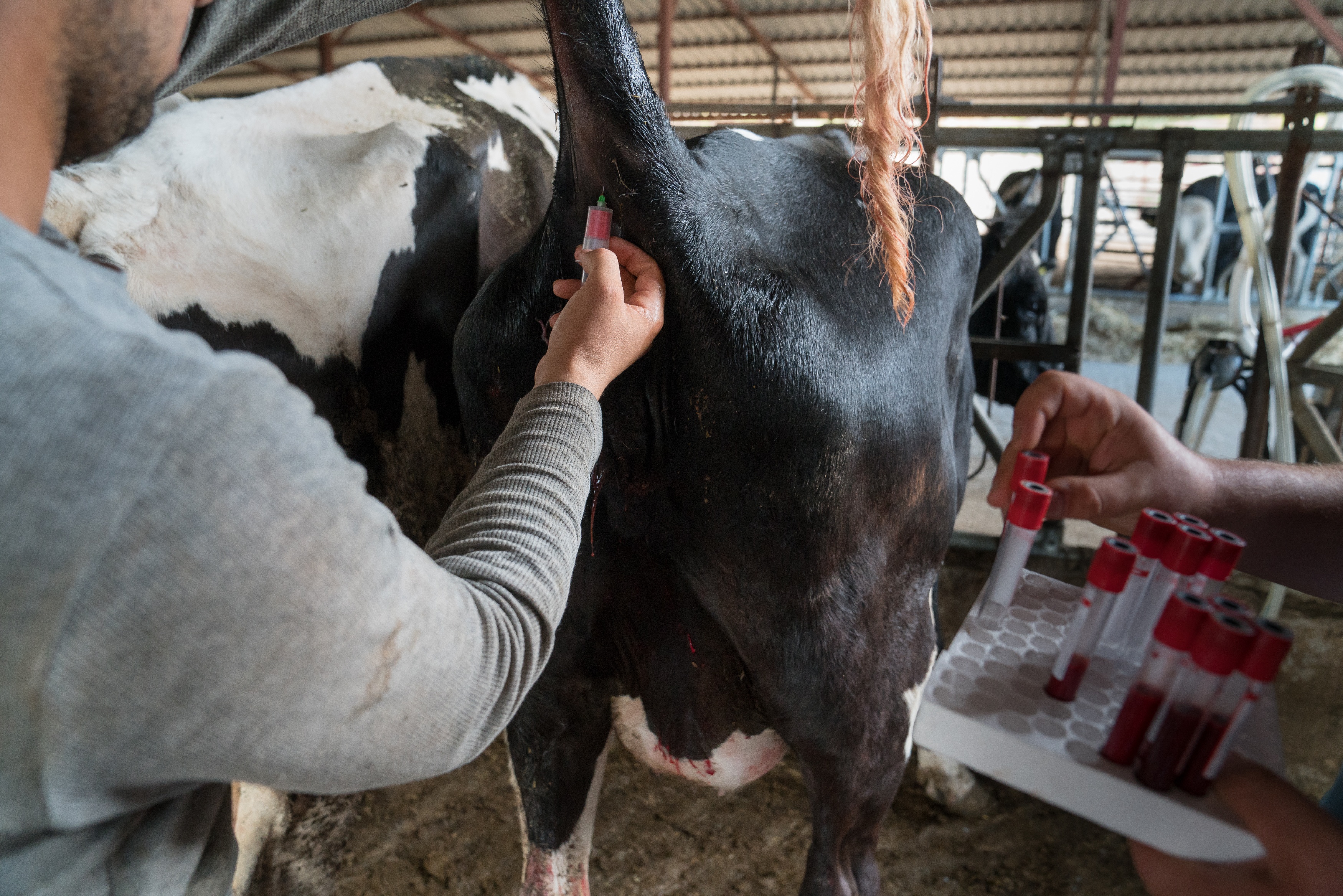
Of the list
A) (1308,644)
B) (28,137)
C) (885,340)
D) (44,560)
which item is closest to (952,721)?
(885,340)

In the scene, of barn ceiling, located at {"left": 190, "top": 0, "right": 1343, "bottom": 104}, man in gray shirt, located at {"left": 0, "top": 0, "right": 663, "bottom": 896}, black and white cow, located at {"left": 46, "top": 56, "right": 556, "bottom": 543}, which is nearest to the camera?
man in gray shirt, located at {"left": 0, "top": 0, "right": 663, "bottom": 896}

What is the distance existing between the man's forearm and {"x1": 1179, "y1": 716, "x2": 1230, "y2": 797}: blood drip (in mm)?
564

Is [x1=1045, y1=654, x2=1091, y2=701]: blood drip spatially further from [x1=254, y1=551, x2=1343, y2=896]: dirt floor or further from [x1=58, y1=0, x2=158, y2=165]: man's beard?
[x1=254, y1=551, x2=1343, y2=896]: dirt floor

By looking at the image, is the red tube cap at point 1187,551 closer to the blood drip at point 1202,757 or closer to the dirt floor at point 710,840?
the blood drip at point 1202,757

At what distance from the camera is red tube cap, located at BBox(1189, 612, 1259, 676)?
58 centimetres

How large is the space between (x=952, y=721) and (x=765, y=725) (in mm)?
568

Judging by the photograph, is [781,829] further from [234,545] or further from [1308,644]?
[234,545]

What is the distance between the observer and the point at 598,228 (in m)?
0.90

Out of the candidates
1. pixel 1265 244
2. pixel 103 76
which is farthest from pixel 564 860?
pixel 1265 244

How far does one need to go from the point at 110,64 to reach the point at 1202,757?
36.7 inches

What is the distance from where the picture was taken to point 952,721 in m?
0.70

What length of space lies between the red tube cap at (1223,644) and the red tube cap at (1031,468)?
0.53m

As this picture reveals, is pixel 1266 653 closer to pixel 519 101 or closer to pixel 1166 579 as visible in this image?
pixel 1166 579

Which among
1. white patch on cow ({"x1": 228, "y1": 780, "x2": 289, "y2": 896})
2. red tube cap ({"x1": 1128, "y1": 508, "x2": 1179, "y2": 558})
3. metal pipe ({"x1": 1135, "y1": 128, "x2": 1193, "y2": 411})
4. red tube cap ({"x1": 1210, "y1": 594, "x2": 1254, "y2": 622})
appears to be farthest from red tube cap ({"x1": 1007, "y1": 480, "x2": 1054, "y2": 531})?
metal pipe ({"x1": 1135, "y1": 128, "x2": 1193, "y2": 411})
